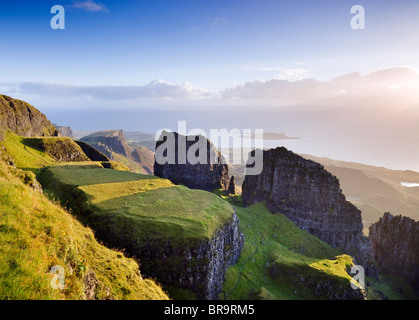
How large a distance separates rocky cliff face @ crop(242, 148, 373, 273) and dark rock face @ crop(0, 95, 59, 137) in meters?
109

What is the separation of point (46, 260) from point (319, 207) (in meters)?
91.8

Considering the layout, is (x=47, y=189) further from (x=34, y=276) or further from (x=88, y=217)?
(x=34, y=276)

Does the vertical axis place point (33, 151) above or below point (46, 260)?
above

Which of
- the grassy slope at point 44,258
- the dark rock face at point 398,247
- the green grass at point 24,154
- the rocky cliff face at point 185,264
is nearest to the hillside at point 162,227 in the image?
the rocky cliff face at point 185,264

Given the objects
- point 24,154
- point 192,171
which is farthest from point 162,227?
point 192,171

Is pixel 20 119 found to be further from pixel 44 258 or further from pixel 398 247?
pixel 398 247

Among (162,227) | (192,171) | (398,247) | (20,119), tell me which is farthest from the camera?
(192,171)

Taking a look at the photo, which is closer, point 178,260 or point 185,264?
point 178,260

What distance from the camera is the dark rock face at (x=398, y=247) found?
94000mm

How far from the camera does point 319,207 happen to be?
8450 cm

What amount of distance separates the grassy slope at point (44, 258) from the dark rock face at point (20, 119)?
3203 inches

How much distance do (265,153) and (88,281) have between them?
9300cm

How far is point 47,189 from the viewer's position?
45406 millimetres

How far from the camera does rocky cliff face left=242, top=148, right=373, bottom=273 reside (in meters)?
83.2
